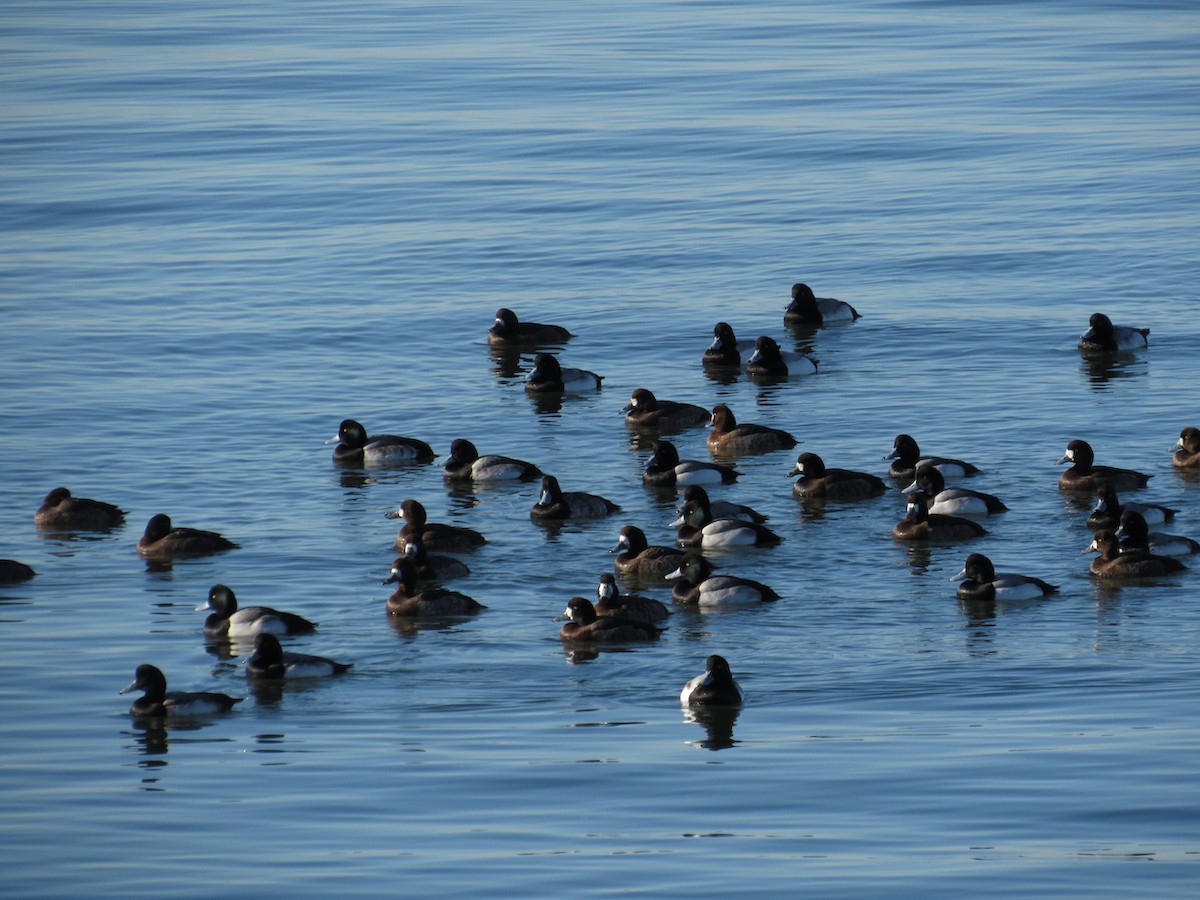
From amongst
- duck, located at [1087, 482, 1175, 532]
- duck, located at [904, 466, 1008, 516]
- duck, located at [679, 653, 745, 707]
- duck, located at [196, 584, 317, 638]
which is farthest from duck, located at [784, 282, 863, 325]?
duck, located at [679, 653, 745, 707]

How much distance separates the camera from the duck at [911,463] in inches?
897

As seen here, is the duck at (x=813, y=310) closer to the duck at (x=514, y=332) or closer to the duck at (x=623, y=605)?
the duck at (x=514, y=332)

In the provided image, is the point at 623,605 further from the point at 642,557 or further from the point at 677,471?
the point at 677,471

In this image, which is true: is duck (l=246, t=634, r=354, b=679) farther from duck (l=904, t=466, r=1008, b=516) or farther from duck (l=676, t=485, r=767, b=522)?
duck (l=904, t=466, r=1008, b=516)

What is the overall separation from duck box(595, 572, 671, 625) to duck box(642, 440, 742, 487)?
4.34 m

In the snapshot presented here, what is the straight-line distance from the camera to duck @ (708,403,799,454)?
2473 centimetres

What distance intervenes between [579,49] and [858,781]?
52.7 meters

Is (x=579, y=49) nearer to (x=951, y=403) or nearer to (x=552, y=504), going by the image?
(x=951, y=403)

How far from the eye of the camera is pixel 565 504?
852 inches

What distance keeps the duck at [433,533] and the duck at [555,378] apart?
6.57 meters

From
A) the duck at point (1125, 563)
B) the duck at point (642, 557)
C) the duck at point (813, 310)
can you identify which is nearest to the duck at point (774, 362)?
the duck at point (813, 310)

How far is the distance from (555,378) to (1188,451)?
29.1 ft

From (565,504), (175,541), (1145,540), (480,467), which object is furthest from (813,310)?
(175,541)

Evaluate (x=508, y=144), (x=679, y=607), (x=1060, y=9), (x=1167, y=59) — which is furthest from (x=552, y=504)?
(x=1060, y=9)
